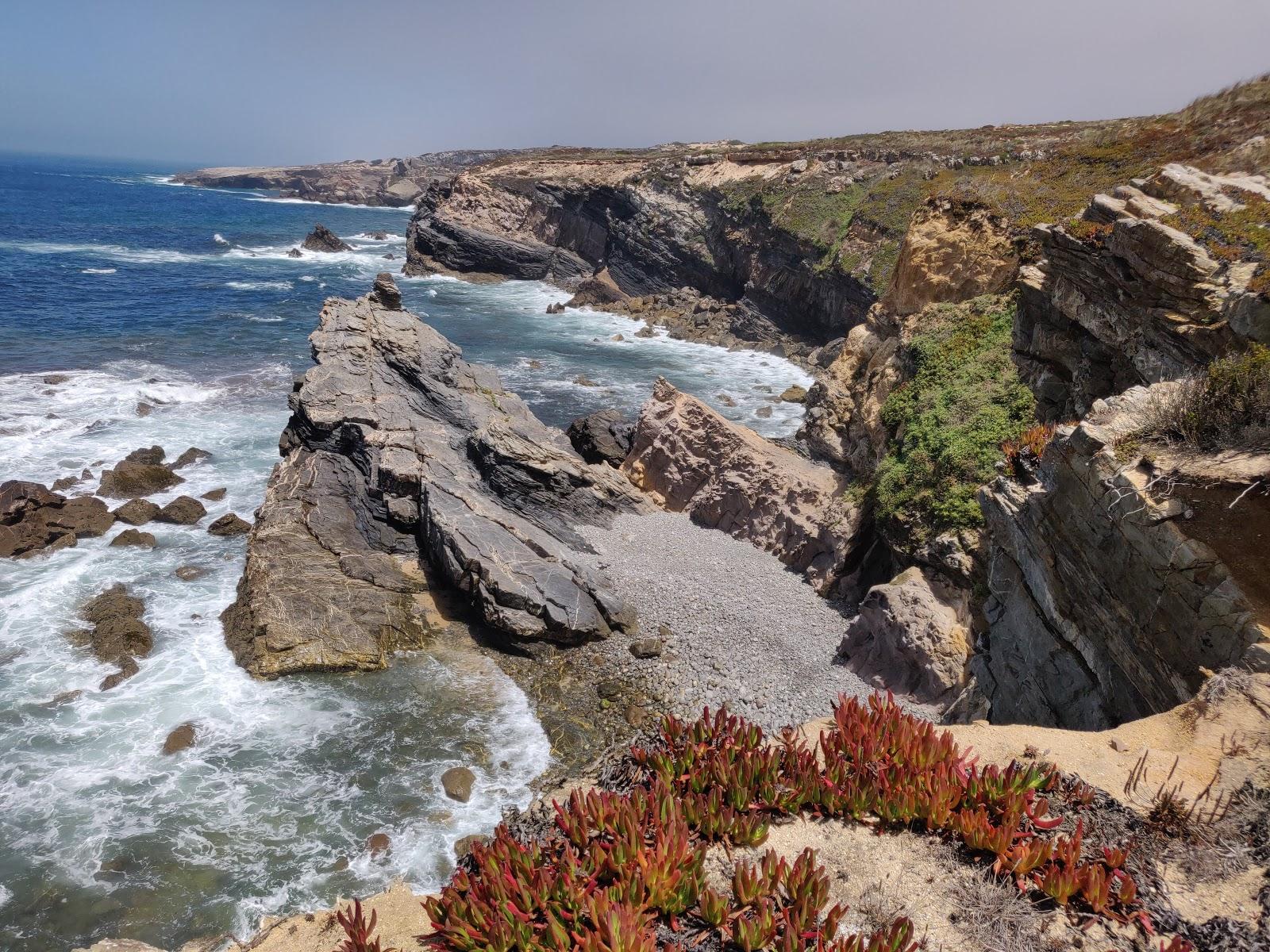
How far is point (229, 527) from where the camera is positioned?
81.8ft

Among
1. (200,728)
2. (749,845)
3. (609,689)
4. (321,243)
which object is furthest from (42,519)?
(321,243)

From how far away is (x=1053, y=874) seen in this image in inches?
212

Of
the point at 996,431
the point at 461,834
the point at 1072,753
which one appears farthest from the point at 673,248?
the point at 1072,753

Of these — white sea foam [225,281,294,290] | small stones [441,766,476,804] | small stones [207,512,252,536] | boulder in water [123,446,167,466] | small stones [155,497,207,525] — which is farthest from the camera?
white sea foam [225,281,294,290]

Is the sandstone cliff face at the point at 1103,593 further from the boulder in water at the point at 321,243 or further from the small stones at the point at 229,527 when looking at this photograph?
the boulder in water at the point at 321,243

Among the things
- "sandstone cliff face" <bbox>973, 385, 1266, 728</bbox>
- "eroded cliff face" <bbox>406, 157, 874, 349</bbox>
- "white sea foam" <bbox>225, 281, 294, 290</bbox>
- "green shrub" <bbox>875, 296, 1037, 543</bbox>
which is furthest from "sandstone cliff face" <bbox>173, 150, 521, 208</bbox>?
"sandstone cliff face" <bbox>973, 385, 1266, 728</bbox>

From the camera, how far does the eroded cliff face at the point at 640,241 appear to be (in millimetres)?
57531

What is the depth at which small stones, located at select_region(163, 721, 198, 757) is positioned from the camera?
1580 cm

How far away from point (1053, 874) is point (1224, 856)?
1.46m

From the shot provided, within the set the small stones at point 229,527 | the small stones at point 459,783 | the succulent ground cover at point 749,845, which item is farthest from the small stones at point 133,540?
the succulent ground cover at point 749,845

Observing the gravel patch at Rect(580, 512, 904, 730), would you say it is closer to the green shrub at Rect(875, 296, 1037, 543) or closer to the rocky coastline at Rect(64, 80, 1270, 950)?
the rocky coastline at Rect(64, 80, 1270, 950)

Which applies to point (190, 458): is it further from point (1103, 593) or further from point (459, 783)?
point (1103, 593)

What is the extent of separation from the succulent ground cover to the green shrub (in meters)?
11.3

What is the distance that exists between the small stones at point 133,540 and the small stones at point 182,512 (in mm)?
1490
